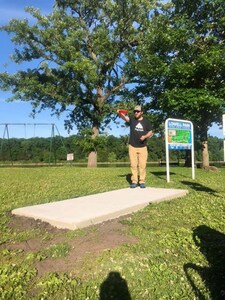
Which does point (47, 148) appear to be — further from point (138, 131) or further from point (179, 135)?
point (138, 131)

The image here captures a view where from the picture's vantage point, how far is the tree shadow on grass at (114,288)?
3305mm

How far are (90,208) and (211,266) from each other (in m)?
2.39

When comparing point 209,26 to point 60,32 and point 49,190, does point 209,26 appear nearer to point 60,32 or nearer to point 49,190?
point 60,32

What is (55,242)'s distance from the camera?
14.5 ft

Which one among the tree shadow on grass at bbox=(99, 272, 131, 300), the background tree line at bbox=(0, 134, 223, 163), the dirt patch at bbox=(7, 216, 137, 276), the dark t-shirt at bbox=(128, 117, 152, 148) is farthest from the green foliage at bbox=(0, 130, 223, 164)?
the tree shadow on grass at bbox=(99, 272, 131, 300)

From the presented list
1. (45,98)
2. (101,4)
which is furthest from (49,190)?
(101,4)

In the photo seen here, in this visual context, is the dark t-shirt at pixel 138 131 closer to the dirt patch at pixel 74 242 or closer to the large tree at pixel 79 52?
the dirt patch at pixel 74 242

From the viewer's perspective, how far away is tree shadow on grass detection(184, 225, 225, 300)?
3544mm

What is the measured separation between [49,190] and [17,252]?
14.9ft

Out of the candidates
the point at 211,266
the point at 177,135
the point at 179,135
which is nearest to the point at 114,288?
the point at 211,266

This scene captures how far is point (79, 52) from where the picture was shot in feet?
92.0

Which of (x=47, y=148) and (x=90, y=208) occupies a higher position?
(x=47, y=148)

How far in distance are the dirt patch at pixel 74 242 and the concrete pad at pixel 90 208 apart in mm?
117

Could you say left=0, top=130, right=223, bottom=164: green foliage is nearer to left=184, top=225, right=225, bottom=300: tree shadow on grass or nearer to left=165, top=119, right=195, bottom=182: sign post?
left=165, top=119, right=195, bottom=182: sign post
